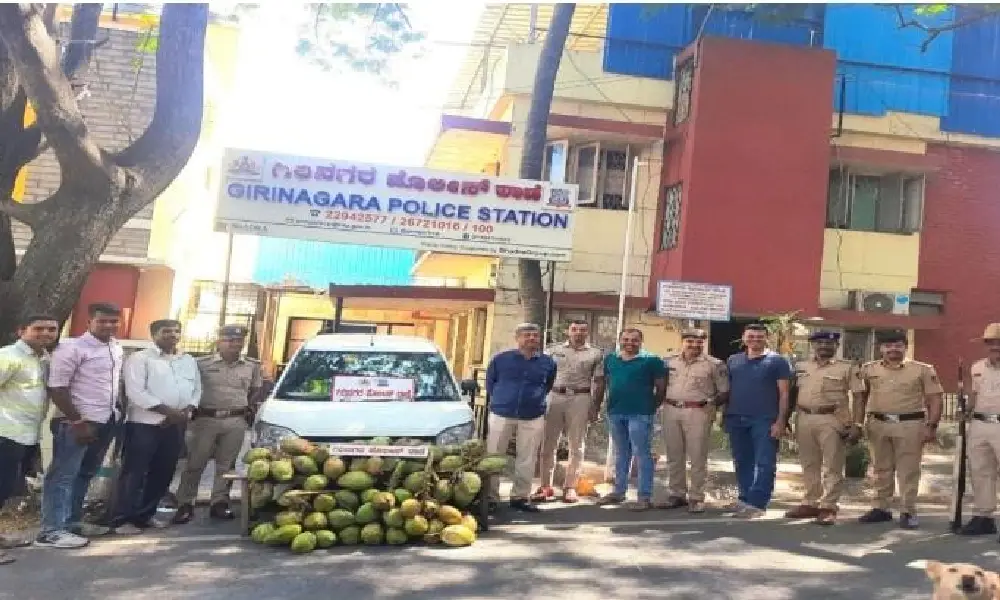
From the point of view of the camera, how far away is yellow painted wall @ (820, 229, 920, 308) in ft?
53.0

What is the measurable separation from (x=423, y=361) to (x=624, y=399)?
1.90m

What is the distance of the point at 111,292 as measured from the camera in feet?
47.1

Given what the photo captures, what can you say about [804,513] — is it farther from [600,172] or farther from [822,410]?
[600,172]

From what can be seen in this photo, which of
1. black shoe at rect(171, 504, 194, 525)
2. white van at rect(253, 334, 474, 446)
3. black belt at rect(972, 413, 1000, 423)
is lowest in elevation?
black shoe at rect(171, 504, 194, 525)

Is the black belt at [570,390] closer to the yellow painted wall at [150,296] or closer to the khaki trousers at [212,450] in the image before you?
the khaki trousers at [212,450]

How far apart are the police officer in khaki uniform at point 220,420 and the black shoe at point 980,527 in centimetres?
609

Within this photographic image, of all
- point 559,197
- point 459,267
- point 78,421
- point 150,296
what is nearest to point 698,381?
point 559,197

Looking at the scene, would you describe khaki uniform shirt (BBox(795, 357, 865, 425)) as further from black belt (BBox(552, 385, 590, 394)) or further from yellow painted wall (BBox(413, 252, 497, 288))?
yellow painted wall (BBox(413, 252, 497, 288))

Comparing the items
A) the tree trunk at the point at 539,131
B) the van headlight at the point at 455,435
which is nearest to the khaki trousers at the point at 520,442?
the van headlight at the point at 455,435

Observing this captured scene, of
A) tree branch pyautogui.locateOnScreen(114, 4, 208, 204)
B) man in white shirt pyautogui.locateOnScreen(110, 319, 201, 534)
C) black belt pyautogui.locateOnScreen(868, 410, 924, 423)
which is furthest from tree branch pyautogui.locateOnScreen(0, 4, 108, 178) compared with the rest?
black belt pyautogui.locateOnScreen(868, 410, 924, 423)

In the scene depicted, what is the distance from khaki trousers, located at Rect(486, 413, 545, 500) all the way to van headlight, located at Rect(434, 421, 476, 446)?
79 centimetres

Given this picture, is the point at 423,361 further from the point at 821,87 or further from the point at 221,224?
the point at 821,87

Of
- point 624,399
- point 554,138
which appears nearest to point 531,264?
point 624,399

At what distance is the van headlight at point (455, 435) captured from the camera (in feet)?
20.9
